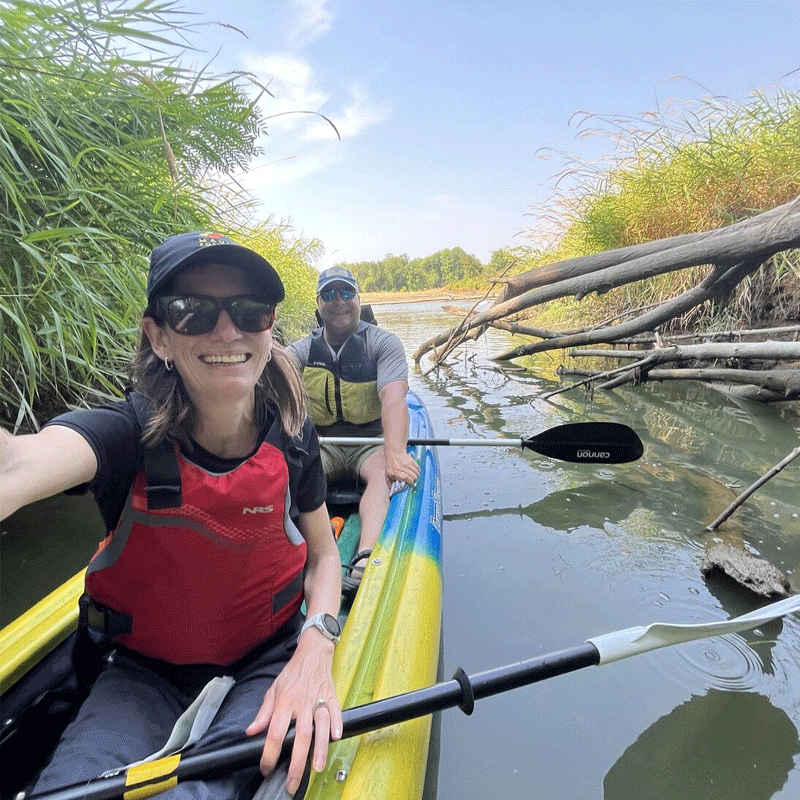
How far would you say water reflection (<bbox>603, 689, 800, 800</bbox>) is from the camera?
4.61ft

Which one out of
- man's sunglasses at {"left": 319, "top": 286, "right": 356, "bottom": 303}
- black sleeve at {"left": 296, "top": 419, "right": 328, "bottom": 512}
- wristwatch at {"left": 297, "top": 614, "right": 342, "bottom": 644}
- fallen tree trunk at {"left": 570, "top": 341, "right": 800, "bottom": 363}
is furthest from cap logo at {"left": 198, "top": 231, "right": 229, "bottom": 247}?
fallen tree trunk at {"left": 570, "top": 341, "right": 800, "bottom": 363}

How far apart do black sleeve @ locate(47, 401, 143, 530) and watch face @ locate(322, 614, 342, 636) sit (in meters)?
0.53

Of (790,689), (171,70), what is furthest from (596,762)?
(171,70)

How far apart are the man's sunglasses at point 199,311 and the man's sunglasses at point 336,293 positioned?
2.00 meters

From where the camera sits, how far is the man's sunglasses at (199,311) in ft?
3.43

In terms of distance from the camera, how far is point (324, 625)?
3.85 ft

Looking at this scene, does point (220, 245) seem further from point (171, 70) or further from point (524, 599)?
point (171, 70)

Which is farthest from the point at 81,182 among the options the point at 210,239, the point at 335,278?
the point at 210,239

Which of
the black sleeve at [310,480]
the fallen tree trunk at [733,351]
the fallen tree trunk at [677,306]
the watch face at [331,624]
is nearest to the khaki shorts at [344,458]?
the black sleeve at [310,480]

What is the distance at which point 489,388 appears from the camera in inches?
285

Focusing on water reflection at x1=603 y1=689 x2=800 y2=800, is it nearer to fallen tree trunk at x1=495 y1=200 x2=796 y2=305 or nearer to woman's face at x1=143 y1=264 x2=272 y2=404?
woman's face at x1=143 y1=264 x2=272 y2=404

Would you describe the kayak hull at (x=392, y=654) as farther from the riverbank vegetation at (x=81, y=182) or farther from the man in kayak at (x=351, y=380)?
the riverbank vegetation at (x=81, y=182)

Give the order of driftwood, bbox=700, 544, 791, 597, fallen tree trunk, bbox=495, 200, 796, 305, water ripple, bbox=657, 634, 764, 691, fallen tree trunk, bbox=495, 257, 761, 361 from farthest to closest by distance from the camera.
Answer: fallen tree trunk, bbox=495, 257, 761, 361, fallen tree trunk, bbox=495, 200, 796, 305, driftwood, bbox=700, 544, 791, 597, water ripple, bbox=657, 634, 764, 691

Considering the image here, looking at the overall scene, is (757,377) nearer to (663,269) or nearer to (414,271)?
(663,269)
